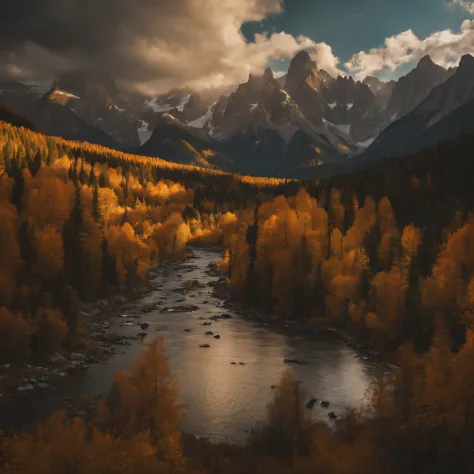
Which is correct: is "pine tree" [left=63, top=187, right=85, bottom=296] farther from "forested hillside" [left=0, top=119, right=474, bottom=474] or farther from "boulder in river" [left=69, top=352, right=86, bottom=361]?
"boulder in river" [left=69, top=352, right=86, bottom=361]

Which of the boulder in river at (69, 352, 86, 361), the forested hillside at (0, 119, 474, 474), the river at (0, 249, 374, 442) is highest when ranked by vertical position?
the forested hillside at (0, 119, 474, 474)

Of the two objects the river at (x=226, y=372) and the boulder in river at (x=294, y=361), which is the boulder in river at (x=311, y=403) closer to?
the river at (x=226, y=372)

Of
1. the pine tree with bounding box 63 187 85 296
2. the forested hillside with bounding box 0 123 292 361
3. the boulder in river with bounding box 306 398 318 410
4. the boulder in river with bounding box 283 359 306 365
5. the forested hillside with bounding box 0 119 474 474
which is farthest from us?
the pine tree with bounding box 63 187 85 296

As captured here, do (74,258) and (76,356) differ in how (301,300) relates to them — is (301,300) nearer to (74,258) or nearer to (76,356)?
(76,356)

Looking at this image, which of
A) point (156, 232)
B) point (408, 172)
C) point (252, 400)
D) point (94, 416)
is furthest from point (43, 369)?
point (408, 172)

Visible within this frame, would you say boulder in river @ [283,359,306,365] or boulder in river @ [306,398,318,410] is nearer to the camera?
boulder in river @ [306,398,318,410]

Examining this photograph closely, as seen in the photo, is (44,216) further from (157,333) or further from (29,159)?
(29,159)

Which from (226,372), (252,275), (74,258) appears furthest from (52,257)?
(226,372)

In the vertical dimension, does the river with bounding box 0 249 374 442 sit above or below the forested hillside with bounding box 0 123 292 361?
below

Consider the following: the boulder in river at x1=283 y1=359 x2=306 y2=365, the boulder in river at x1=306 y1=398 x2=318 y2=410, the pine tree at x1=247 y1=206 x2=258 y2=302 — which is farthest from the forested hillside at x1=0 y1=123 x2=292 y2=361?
the boulder in river at x1=306 y1=398 x2=318 y2=410
